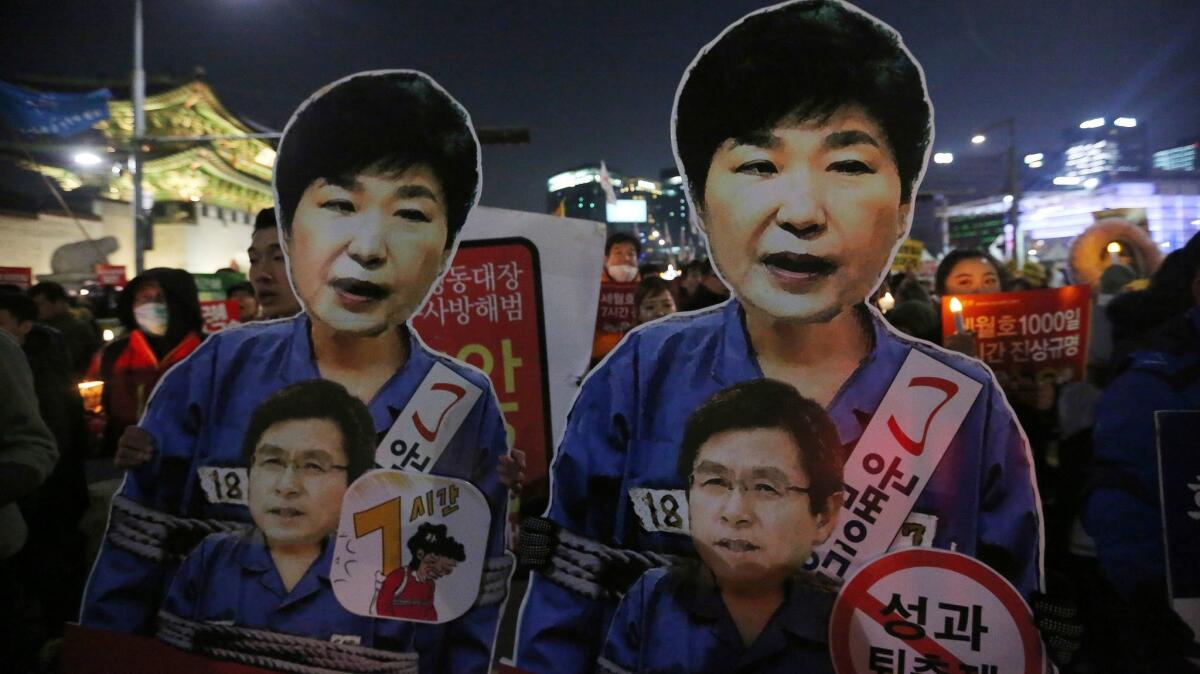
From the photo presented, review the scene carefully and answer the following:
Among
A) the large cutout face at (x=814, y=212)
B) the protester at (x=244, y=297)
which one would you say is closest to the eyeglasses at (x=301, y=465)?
the large cutout face at (x=814, y=212)

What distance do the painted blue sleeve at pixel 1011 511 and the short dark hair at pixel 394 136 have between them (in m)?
1.58

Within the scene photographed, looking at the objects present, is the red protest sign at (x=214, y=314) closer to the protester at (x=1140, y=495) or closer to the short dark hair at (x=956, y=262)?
the short dark hair at (x=956, y=262)

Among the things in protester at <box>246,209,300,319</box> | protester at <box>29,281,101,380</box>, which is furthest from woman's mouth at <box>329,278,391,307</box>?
protester at <box>29,281,101,380</box>

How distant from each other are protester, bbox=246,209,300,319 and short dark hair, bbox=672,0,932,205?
147 centimetres

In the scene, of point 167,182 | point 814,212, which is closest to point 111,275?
point 167,182

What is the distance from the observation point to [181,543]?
2.45m

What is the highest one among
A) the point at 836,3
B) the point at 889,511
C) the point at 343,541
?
the point at 836,3

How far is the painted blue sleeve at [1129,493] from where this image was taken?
6.02 ft

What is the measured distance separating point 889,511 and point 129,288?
117 inches

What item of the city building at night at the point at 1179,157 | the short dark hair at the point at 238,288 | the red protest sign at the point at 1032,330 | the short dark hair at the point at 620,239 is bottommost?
the red protest sign at the point at 1032,330

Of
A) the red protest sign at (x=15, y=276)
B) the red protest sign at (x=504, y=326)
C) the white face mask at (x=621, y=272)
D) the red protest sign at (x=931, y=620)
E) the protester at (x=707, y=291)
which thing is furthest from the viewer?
the red protest sign at (x=15, y=276)

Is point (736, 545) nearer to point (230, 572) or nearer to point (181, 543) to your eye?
point (230, 572)

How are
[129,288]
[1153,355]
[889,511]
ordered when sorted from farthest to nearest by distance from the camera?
[129,288] < [1153,355] < [889,511]

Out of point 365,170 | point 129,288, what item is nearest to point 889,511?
point 365,170
